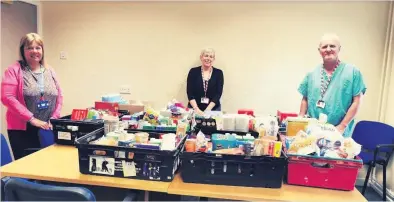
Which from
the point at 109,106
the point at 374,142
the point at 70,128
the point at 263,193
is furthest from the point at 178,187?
the point at 374,142

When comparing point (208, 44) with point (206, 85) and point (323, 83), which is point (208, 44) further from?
point (323, 83)

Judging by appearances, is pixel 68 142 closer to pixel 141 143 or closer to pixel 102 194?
pixel 102 194

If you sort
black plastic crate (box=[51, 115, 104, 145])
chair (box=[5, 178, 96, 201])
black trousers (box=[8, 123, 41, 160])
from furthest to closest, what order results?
1. black trousers (box=[8, 123, 41, 160])
2. black plastic crate (box=[51, 115, 104, 145])
3. chair (box=[5, 178, 96, 201])

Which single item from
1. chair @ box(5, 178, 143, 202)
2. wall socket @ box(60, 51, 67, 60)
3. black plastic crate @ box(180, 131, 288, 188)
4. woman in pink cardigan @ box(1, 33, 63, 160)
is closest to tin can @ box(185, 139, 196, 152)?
black plastic crate @ box(180, 131, 288, 188)

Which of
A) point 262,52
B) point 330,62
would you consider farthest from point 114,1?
point 330,62

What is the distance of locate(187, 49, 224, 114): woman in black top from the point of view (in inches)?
138

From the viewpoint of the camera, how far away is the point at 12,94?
7.75ft

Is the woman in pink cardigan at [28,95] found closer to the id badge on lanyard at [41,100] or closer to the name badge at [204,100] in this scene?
the id badge on lanyard at [41,100]

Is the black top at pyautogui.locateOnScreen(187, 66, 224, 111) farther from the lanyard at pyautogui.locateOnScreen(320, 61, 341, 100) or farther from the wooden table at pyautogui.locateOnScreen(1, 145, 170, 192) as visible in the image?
the wooden table at pyautogui.locateOnScreen(1, 145, 170, 192)

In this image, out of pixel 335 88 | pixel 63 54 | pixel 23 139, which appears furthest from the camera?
pixel 63 54

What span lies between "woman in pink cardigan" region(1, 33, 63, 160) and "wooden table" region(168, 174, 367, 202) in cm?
140

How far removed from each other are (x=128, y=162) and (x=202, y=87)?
6.76ft

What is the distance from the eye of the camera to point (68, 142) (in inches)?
83.4

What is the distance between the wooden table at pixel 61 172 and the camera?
1.55m
